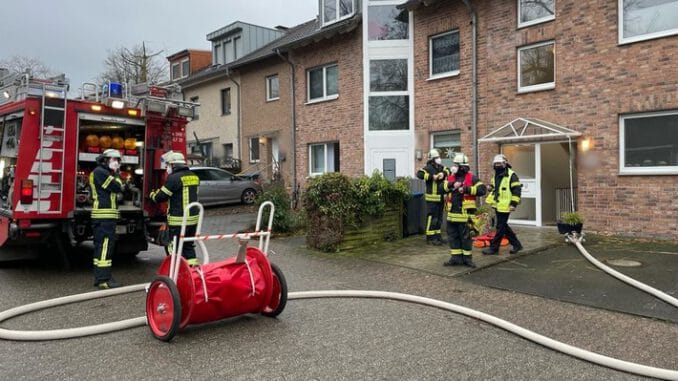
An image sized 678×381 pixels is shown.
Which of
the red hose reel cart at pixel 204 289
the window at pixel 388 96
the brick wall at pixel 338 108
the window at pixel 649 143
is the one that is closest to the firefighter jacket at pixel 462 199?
the red hose reel cart at pixel 204 289

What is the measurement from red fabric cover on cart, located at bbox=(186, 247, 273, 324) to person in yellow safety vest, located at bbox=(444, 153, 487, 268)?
354 centimetres

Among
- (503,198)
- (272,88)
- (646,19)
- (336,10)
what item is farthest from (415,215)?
(272,88)

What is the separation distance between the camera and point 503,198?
8383 mm

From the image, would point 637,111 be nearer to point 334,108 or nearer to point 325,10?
point 334,108

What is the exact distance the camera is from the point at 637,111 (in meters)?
10.0

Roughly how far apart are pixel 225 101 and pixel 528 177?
1519 cm

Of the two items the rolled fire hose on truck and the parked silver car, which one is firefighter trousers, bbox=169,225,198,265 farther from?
the parked silver car

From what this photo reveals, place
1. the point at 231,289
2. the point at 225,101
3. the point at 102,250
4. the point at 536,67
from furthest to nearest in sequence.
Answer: the point at 225,101
the point at 536,67
the point at 102,250
the point at 231,289

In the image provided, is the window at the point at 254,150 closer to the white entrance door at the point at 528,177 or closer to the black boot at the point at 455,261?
the white entrance door at the point at 528,177

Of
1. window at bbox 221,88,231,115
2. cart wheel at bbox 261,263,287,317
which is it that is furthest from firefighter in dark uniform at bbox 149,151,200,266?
window at bbox 221,88,231,115

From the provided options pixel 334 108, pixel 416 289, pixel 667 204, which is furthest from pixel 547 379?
pixel 334 108

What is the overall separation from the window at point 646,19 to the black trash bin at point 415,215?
16.8ft

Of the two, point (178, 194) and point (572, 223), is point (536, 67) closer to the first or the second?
point (572, 223)

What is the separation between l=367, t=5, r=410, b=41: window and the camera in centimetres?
1491
